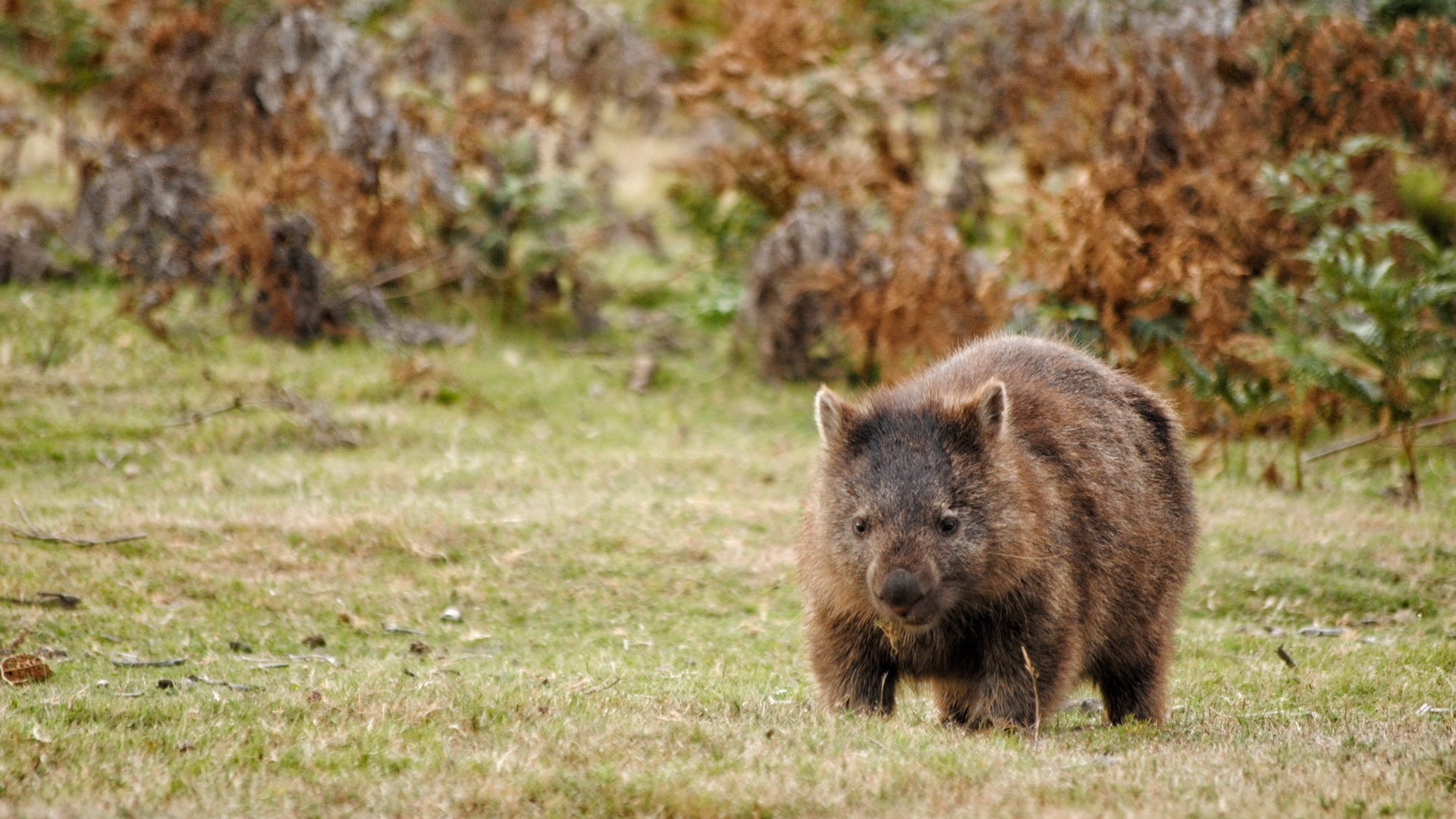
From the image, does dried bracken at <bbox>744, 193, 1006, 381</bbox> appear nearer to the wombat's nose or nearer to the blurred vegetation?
the blurred vegetation

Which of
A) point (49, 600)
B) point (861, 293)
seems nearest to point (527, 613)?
point (49, 600)

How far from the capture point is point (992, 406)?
612cm

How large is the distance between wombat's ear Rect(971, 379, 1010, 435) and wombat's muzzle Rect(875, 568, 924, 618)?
0.77 m

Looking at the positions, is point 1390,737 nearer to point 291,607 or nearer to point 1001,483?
point 1001,483

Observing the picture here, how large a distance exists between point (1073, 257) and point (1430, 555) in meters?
3.29

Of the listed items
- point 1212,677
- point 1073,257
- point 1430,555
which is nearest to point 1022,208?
point 1073,257

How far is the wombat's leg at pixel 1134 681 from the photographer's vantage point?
22.2 feet

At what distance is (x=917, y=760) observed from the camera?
17.2 ft

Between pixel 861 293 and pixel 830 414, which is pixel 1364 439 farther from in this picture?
pixel 830 414

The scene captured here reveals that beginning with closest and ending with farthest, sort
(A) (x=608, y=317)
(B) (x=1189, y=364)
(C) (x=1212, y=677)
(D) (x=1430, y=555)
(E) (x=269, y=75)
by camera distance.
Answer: (C) (x=1212, y=677)
(D) (x=1430, y=555)
(B) (x=1189, y=364)
(E) (x=269, y=75)
(A) (x=608, y=317)

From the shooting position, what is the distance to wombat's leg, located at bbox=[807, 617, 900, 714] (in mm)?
6289

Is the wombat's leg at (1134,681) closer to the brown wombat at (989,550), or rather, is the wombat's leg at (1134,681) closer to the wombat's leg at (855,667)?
the brown wombat at (989,550)

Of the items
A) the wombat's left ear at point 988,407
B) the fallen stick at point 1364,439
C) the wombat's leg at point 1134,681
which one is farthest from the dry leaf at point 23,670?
the fallen stick at point 1364,439

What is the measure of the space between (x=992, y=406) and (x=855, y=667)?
4.04 feet
